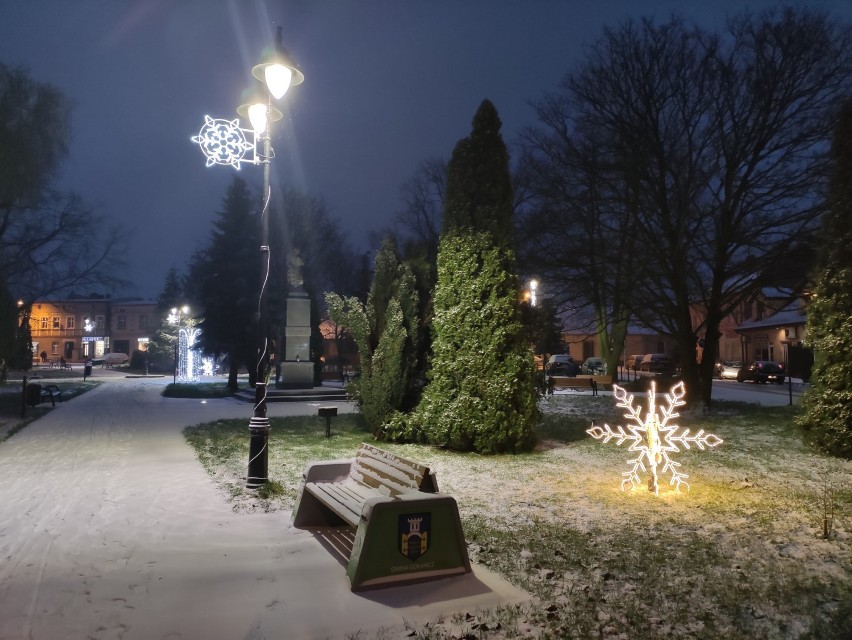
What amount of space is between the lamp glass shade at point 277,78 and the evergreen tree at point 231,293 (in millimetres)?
24684

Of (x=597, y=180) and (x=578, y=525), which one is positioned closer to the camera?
(x=578, y=525)

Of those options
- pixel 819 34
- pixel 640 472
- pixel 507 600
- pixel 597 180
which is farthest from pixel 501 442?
pixel 819 34

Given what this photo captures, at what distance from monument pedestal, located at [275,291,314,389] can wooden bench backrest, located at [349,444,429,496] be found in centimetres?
2069

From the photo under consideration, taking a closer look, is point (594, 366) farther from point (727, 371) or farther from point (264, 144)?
point (264, 144)

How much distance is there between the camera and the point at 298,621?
13.9ft

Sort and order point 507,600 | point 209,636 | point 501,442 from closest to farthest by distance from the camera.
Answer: point 209,636 → point 507,600 → point 501,442

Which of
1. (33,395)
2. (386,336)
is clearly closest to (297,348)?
(33,395)

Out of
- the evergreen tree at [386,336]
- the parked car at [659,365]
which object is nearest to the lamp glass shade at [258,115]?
the evergreen tree at [386,336]

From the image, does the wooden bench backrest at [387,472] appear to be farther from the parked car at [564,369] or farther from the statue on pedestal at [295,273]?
the parked car at [564,369]

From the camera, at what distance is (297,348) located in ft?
89.6

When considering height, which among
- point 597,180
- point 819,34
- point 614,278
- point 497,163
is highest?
point 819,34

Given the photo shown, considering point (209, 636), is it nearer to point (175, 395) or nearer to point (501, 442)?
point (501, 442)

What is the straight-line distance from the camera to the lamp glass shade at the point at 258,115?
883 cm

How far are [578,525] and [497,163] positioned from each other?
24.8ft
